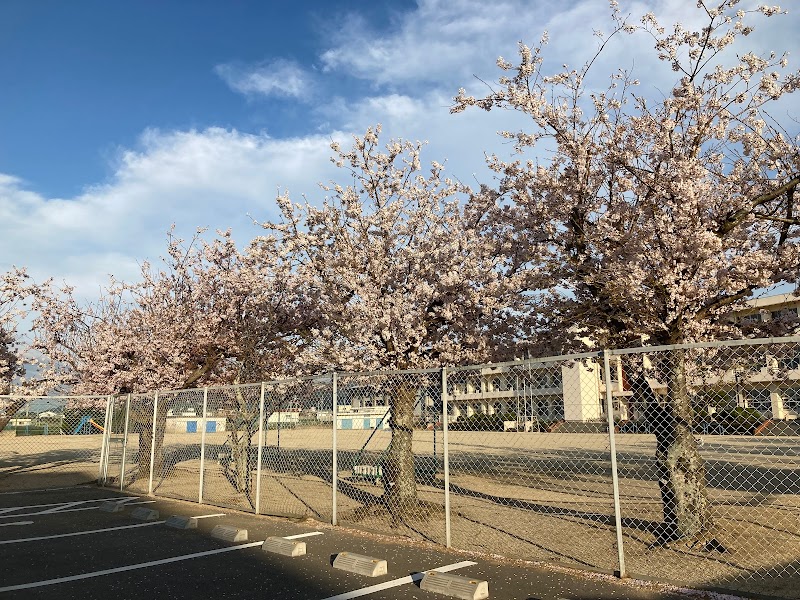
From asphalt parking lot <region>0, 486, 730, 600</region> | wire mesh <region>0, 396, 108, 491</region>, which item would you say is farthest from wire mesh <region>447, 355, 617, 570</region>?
wire mesh <region>0, 396, 108, 491</region>

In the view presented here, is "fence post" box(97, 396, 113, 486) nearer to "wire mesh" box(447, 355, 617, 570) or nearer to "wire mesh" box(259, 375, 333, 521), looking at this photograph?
"wire mesh" box(259, 375, 333, 521)

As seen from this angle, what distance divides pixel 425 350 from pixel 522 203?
3505mm

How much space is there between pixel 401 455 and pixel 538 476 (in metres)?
8.69

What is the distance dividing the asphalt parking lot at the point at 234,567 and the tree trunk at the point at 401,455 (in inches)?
63.8

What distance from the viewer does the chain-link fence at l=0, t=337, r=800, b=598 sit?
24.3ft

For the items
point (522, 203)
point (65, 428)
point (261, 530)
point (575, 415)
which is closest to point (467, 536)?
point (261, 530)

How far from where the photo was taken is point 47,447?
34.1 meters

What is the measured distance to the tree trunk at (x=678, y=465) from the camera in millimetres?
7941

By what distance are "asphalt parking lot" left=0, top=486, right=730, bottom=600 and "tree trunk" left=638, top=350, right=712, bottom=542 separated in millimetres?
2336

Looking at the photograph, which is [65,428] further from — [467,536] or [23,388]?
[467,536]

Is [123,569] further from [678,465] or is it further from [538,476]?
[538,476]

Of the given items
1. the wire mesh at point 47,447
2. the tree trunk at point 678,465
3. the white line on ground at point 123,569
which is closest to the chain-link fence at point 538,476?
the tree trunk at point 678,465

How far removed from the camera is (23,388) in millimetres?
17891

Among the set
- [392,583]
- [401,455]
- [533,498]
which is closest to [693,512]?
[392,583]
